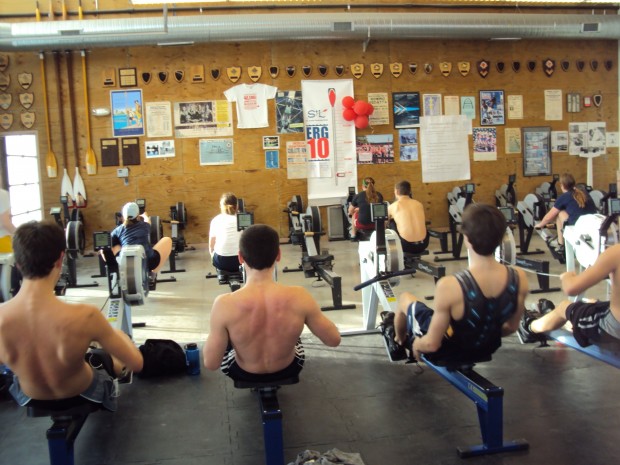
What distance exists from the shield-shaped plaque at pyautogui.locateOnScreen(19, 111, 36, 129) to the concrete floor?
6.46m


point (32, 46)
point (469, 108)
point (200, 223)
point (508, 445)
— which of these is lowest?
point (508, 445)

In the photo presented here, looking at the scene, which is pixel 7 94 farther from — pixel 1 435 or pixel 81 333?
pixel 81 333

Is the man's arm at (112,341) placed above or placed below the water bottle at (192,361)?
above

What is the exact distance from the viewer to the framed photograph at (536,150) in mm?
10359

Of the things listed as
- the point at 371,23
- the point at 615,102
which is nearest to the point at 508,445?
the point at 371,23

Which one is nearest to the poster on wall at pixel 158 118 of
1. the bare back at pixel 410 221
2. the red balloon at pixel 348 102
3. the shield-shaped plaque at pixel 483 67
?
the red balloon at pixel 348 102

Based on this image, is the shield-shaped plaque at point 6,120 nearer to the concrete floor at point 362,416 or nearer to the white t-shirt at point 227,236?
the white t-shirt at point 227,236

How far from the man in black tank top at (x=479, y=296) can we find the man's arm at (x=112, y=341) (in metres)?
1.30

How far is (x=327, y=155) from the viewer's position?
9812 mm

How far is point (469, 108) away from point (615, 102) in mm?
2778

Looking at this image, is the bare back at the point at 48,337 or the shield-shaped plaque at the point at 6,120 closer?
the bare back at the point at 48,337

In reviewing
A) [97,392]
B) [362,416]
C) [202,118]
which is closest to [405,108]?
[202,118]

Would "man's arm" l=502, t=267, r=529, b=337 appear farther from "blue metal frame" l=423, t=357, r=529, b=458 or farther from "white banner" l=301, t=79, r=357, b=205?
"white banner" l=301, t=79, r=357, b=205

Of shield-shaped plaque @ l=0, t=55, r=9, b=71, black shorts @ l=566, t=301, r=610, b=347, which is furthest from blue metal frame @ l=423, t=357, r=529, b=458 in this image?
shield-shaped plaque @ l=0, t=55, r=9, b=71
